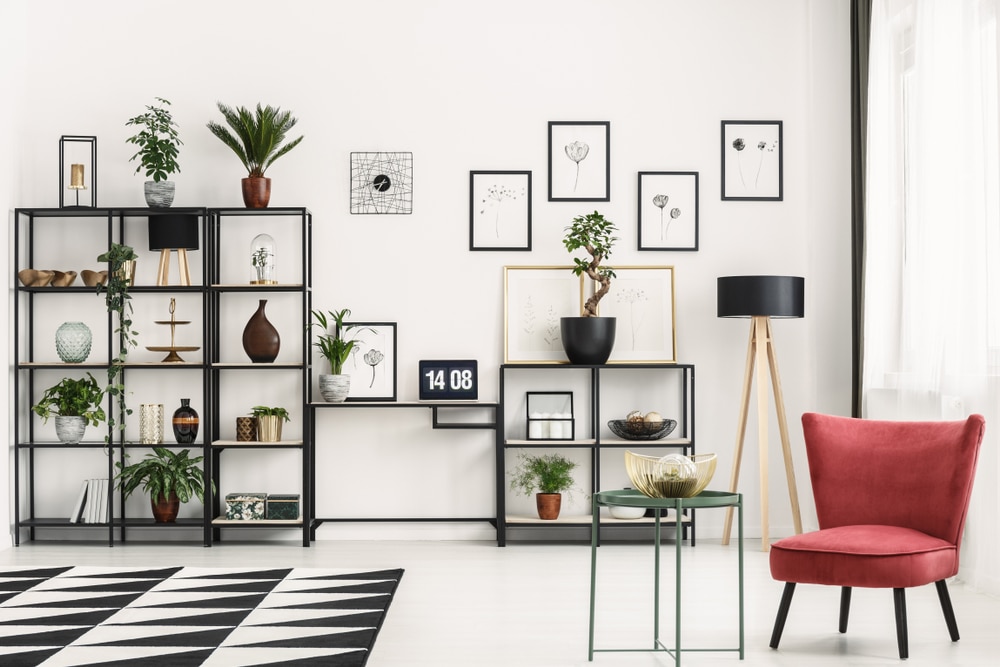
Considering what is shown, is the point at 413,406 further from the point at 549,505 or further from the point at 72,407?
the point at 72,407

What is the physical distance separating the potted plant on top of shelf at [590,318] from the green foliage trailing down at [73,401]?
257cm

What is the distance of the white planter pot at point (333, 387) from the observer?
5195 mm

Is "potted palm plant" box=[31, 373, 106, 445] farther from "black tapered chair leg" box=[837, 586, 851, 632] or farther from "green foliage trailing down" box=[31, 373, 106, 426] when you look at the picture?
"black tapered chair leg" box=[837, 586, 851, 632]

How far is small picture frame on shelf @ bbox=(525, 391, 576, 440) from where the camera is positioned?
5.28 meters

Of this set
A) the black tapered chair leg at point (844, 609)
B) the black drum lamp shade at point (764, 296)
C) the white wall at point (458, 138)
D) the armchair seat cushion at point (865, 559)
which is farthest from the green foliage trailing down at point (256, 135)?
the black tapered chair leg at point (844, 609)

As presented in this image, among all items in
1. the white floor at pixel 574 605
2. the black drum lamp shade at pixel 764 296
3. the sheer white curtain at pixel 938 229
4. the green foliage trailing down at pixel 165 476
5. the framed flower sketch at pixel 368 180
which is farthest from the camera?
the framed flower sketch at pixel 368 180

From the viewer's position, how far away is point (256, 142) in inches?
205

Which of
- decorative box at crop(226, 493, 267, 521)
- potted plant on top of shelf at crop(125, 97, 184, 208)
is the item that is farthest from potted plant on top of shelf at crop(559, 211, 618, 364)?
potted plant on top of shelf at crop(125, 97, 184, 208)

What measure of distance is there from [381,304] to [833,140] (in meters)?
2.75

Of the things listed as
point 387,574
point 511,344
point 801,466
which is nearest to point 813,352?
point 801,466

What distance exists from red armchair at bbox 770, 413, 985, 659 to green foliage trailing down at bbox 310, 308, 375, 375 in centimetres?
261

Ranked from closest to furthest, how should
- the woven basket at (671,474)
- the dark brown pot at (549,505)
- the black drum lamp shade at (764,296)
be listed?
the woven basket at (671,474)
the black drum lamp shade at (764,296)
the dark brown pot at (549,505)

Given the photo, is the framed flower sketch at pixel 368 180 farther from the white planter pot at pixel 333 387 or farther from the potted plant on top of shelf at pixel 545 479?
the potted plant on top of shelf at pixel 545 479

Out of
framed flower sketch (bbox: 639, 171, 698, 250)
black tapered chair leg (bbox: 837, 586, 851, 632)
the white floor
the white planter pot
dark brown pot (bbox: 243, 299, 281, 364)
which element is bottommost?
the white floor
